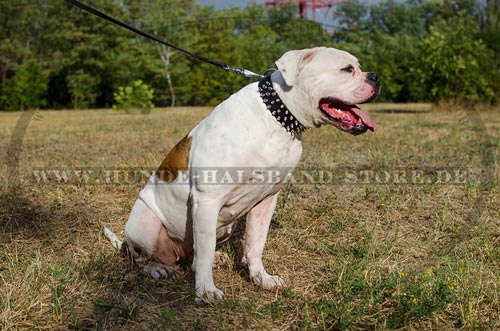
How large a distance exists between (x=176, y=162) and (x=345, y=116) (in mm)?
977

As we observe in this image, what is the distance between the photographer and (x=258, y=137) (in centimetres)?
260

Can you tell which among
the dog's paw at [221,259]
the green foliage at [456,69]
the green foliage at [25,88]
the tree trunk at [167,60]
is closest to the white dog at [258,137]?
the dog's paw at [221,259]

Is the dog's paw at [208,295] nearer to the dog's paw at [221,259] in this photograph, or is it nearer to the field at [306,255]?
the field at [306,255]

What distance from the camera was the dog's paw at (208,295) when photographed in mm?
2611

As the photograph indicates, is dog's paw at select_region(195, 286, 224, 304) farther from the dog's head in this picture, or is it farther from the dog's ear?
the dog's ear

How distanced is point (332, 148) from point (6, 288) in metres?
5.54

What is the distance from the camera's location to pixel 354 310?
238 cm

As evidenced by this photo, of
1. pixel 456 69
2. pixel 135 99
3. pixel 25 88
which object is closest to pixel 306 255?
pixel 456 69

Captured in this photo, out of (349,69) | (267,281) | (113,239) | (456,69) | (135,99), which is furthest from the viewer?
(135,99)

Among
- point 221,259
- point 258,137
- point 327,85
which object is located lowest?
point 221,259

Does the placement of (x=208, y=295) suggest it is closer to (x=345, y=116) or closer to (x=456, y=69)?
(x=345, y=116)

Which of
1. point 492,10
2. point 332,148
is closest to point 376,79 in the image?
point 332,148

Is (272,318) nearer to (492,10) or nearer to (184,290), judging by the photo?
(184,290)

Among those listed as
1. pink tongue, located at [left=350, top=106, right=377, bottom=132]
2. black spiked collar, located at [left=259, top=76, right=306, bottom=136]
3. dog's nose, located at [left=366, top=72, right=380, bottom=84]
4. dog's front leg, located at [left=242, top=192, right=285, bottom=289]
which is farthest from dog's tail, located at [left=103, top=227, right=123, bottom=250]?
dog's nose, located at [left=366, top=72, right=380, bottom=84]
